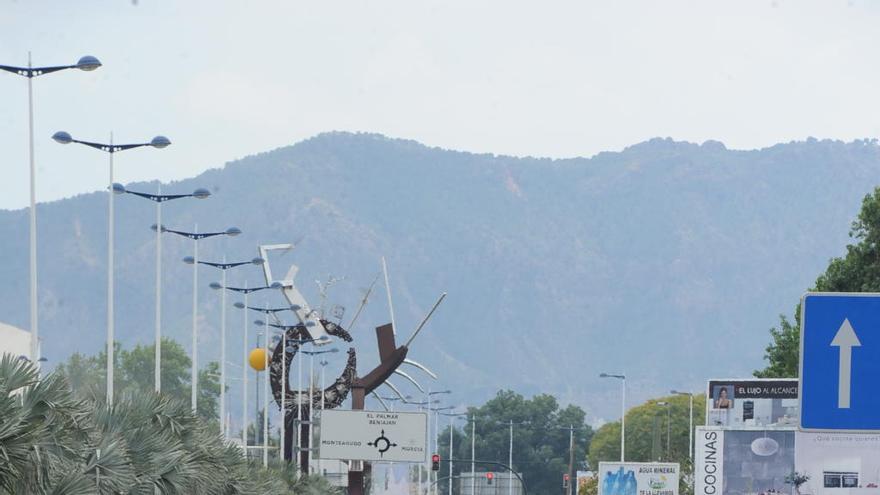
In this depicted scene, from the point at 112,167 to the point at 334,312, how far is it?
46021mm

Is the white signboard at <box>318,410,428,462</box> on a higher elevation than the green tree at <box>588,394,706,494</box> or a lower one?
higher

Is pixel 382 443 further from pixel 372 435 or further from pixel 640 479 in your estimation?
pixel 640 479

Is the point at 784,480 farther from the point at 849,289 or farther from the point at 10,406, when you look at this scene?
the point at 10,406

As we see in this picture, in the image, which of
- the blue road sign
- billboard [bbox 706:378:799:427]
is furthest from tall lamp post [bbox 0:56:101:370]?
billboard [bbox 706:378:799:427]

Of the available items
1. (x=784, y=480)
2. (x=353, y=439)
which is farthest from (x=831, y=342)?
(x=353, y=439)

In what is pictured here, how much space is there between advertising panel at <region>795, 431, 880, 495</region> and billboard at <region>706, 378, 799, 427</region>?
9.37 feet

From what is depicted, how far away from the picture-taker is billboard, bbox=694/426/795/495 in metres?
78.6

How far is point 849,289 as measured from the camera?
63656mm

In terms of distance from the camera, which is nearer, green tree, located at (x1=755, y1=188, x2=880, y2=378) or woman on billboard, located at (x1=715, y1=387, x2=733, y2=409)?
green tree, located at (x1=755, y1=188, x2=880, y2=378)

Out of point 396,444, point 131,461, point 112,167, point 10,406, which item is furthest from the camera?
point 396,444

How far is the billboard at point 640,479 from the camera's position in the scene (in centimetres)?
9362

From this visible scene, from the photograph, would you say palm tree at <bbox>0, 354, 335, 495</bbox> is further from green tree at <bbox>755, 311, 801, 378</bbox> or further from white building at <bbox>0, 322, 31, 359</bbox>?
white building at <bbox>0, 322, 31, 359</bbox>

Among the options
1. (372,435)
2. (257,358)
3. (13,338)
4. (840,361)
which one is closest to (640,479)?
(372,435)

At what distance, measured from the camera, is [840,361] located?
48.5ft
